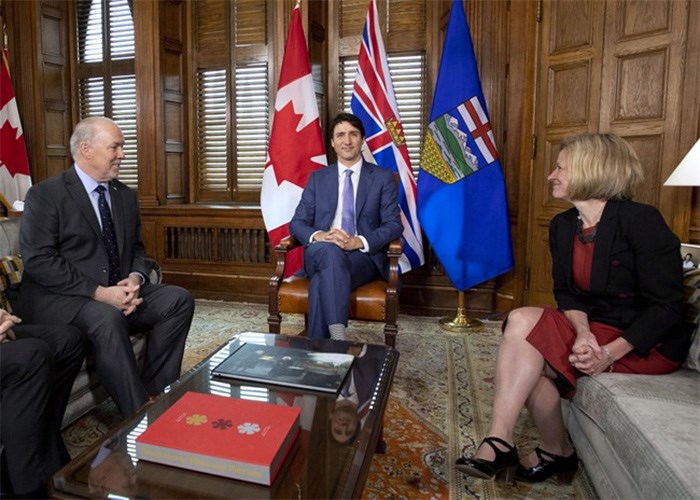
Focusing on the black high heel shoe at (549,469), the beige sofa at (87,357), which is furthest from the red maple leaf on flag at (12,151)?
the black high heel shoe at (549,469)

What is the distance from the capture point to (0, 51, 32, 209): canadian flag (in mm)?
4352

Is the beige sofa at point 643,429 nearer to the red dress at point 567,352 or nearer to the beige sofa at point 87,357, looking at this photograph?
the red dress at point 567,352

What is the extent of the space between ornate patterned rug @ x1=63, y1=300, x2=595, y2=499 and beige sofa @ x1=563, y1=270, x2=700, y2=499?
0.25 m

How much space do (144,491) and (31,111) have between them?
4610 millimetres

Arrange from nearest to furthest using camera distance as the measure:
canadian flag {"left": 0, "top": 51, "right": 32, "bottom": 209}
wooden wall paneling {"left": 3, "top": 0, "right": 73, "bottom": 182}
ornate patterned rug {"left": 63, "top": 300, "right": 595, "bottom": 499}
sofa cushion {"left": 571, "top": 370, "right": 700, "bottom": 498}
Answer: sofa cushion {"left": 571, "top": 370, "right": 700, "bottom": 498} → ornate patterned rug {"left": 63, "top": 300, "right": 595, "bottom": 499} → canadian flag {"left": 0, "top": 51, "right": 32, "bottom": 209} → wooden wall paneling {"left": 3, "top": 0, "right": 73, "bottom": 182}

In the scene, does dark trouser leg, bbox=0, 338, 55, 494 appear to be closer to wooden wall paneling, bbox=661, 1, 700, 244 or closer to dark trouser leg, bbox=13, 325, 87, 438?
dark trouser leg, bbox=13, 325, 87, 438

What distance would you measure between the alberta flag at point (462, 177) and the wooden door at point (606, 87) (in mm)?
291

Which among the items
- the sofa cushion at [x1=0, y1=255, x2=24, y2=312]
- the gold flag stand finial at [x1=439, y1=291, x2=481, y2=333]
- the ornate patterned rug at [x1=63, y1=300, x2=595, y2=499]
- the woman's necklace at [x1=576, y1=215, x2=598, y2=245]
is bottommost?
the ornate patterned rug at [x1=63, y1=300, x2=595, y2=499]

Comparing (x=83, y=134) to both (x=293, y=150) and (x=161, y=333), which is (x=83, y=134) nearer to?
(x=161, y=333)

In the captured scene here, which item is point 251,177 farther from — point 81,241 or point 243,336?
point 243,336

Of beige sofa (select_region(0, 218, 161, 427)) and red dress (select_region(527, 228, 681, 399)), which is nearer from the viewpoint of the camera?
red dress (select_region(527, 228, 681, 399))

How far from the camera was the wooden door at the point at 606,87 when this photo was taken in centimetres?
264

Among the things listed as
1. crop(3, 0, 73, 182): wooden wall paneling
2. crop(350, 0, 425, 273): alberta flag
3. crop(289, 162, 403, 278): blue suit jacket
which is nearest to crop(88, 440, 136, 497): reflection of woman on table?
crop(289, 162, 403, 278): blue suit jacket

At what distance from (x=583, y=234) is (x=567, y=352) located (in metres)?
0.39
